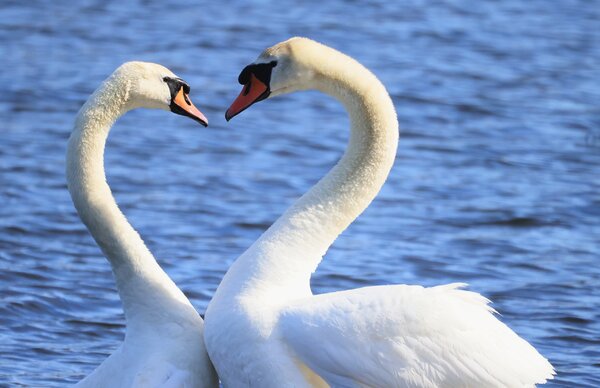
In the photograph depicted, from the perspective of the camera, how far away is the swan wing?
574cm

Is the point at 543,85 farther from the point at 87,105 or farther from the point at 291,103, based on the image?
the point at 87,105

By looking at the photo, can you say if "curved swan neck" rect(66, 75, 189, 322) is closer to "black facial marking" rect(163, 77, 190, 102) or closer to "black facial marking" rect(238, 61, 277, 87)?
"black facial marking" rect(163, 77, 190, 102)

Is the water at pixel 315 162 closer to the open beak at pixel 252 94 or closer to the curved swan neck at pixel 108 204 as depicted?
the curved swan neck at pixel 108 204

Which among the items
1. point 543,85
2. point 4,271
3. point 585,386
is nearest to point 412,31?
point 543,85

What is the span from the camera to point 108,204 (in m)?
6.66

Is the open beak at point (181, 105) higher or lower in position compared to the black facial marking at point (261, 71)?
lower

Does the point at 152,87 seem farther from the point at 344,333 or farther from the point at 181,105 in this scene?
the point at 344,333

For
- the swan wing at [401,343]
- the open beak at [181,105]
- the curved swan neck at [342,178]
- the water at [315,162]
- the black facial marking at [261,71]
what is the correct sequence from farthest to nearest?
1. the water at [315,162]
2. the open beak at [181,105]
3. the black facial marking at [261,71]
4. the curved swan neck at [342,178]
5. the swan wing at [401,343]

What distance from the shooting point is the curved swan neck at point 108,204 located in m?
6.61

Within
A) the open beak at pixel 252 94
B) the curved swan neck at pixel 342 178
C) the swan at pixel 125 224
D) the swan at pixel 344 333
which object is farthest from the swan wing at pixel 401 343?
the open beak at pixel 252 94

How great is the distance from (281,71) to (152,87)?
0.58m

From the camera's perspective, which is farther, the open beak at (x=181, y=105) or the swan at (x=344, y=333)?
the open beak at (x=181, y=105)

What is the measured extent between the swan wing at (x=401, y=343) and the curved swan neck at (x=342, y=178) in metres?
0.54

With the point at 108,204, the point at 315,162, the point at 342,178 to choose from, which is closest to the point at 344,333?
the point at 342,178
